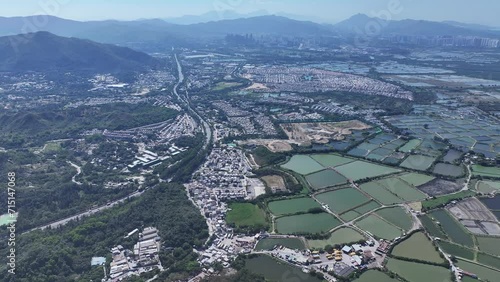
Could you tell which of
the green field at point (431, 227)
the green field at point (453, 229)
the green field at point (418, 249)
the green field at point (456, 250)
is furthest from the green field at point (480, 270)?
the green field at point (431, 227)

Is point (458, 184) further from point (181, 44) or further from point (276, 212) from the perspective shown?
point (181, 44)

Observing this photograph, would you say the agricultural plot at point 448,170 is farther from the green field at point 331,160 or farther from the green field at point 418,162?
the green field at point 331,160

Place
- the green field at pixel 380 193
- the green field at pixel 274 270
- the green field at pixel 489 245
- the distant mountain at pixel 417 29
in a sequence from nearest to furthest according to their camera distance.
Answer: the green field at pixel 274 270
the green field at pixel 489 245
the green field at pixel 380 193
the distant mountain at pixel 417 29

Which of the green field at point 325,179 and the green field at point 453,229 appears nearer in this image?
the green field at point 453,229

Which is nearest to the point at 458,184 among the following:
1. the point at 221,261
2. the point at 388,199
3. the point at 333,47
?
the point at 388,199

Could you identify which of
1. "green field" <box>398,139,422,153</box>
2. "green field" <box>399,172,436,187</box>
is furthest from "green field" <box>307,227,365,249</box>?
"green field" <box>398,139,422,153</box>

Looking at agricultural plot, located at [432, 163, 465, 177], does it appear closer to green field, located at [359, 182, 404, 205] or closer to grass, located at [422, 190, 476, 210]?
grass, located at [422, 190, 476, 210]
